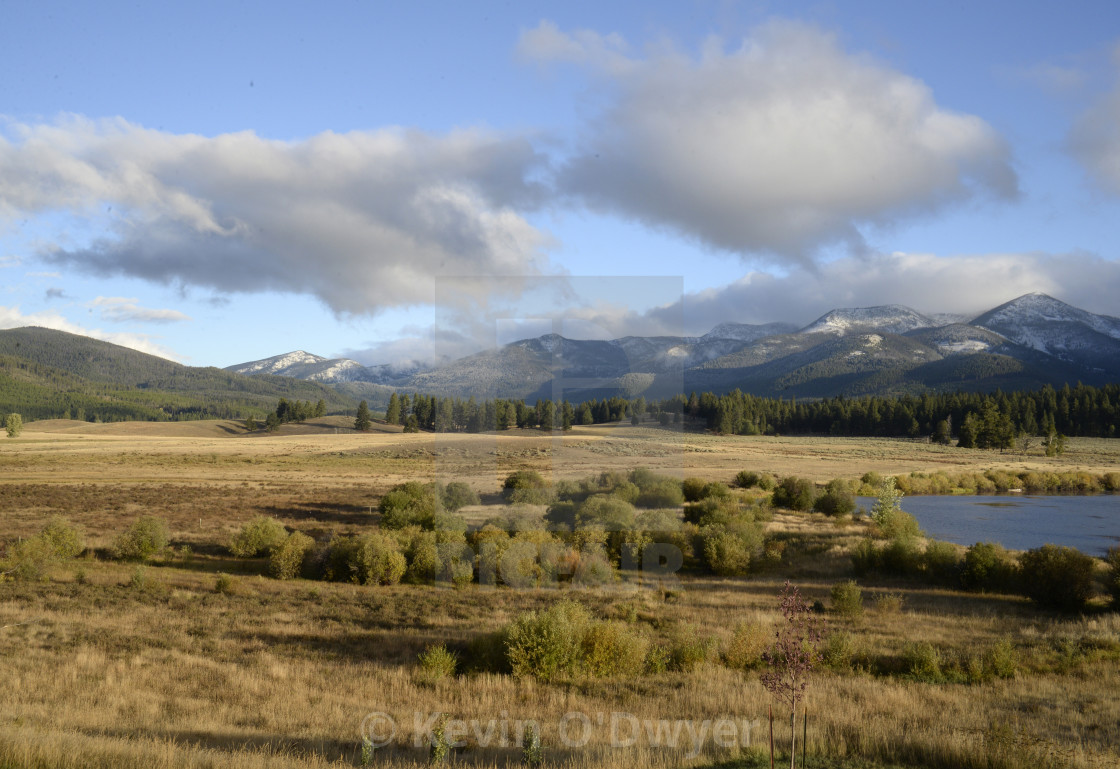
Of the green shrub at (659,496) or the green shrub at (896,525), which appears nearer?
the green shrub at (896,525)

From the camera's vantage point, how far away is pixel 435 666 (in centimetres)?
1162

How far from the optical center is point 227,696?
1030 centimetres

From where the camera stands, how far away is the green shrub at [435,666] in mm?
11312

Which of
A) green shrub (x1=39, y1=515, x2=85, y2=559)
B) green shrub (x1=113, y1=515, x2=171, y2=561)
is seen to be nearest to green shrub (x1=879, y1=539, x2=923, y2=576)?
green shrub (x1=113, y1=515, x2=171, y2=561)

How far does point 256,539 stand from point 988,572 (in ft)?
84.9

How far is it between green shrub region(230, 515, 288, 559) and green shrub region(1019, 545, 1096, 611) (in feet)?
81.2

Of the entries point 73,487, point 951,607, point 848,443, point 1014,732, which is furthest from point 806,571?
point 848,443

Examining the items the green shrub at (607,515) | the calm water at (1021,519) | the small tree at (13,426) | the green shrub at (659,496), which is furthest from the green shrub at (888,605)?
the small tree at (13,426)

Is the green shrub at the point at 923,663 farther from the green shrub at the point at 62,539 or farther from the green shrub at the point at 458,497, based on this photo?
the green shrub at the point at 62,539

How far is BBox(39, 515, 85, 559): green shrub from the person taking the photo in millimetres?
22766

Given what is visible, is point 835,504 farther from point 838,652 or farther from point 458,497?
point 838,652

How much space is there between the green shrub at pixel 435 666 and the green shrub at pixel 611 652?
2448 mm

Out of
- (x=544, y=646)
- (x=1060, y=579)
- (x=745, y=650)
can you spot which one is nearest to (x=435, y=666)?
(x=544, y=646)

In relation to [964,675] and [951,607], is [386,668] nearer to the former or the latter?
[964,675]
